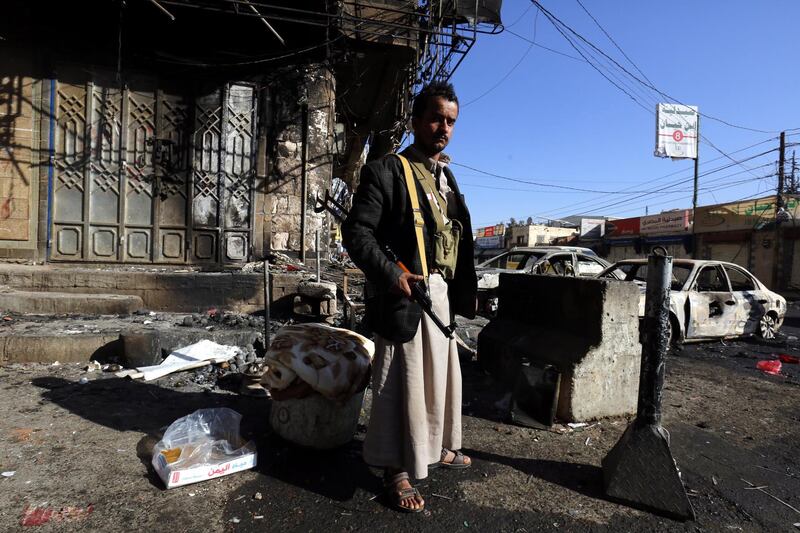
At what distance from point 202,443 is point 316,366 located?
0.70 meters

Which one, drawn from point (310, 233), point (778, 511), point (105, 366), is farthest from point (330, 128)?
point (778, 511)

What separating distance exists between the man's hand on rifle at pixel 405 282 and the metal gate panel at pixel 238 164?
6046 millimetres

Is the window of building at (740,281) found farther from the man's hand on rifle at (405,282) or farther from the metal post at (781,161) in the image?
the metal post at (781,161)

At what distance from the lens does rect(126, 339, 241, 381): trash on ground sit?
404cm

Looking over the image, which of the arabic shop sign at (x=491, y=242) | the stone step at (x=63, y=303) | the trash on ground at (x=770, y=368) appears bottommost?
the trash on ground at (x=770, y=368)

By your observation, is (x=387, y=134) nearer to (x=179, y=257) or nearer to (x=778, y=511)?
(x=179, y=257)

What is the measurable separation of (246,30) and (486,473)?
754 cm

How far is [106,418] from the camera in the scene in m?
3.13

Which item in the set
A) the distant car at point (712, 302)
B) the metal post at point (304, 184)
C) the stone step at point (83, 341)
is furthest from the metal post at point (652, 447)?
the metal post at point (304, 184)

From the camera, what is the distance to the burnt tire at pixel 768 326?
7850 mm

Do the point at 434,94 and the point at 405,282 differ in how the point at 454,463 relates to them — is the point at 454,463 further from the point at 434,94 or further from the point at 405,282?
the point at 434,94

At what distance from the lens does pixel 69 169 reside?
697 centimetres

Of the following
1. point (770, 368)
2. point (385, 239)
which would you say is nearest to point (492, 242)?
point (770, 368)

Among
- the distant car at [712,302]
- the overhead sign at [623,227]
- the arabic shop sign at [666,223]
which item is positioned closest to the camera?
the distant car at [712,302]
